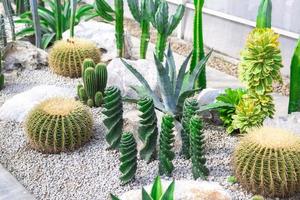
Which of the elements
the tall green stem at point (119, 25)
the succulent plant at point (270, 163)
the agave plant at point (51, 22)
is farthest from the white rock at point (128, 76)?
the agave plant at point (51, 22)

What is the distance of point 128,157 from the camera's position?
A: 3537 millimetres

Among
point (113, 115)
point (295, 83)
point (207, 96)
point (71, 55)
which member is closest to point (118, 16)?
point (71, 55)

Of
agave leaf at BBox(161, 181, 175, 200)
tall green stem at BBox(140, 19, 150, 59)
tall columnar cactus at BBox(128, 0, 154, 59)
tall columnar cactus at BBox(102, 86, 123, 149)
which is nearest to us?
agave leaf at BBox(161, 181, 175, 200)

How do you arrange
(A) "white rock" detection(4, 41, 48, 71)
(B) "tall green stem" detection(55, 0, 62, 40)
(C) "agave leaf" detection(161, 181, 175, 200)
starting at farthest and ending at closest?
(B) "tall green stem" detection(55, 0, 62, 40)
(A) "white rock" detection(4, 41, 48, 71)
(C) "agave leaf" detection(161, 181, 175, 200)

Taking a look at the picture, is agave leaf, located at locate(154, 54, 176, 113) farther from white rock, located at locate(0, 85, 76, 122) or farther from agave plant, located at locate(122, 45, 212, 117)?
white rock, located at locate(0, 85, 76, 122)

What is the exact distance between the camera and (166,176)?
3.66 m

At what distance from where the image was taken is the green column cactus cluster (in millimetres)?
4543

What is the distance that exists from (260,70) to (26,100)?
2049 millimetres

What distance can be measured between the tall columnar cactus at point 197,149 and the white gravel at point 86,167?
99mm

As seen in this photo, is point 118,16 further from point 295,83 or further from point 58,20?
point 295,83

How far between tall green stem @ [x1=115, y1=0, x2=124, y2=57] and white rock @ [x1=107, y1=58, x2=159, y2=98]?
2.27 feet

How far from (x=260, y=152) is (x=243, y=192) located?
1.10ft

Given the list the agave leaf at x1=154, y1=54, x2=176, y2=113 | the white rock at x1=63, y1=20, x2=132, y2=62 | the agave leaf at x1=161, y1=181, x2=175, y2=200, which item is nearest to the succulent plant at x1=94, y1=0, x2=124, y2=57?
the white rock at x1=63, y1=20, x2=132, y2=62

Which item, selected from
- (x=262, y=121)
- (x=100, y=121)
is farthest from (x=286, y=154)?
(x=100, y=121)
